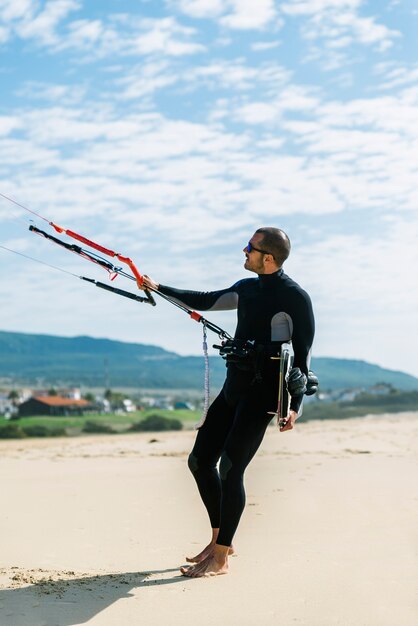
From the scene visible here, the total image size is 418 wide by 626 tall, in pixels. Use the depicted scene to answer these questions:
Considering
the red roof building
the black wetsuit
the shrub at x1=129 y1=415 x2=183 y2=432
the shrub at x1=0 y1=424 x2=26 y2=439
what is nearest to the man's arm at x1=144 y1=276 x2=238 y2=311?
the black wetsuit

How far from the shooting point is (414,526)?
7098 mm

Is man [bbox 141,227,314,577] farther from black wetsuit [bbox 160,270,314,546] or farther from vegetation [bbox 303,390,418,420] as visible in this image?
vegetation [bbox 303,390,418,420]

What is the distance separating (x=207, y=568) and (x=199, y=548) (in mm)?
1063

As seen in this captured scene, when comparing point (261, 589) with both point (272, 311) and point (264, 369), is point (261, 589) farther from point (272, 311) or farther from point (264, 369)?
point (272, 311)

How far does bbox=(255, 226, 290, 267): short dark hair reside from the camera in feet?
18.7

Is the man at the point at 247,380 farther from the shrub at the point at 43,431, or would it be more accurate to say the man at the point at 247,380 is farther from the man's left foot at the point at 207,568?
the shrub at the point at 43,431

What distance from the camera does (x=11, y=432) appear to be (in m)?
26.0

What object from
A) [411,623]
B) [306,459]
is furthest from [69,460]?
[411,623]

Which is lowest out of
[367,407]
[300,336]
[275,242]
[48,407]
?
[48,407]

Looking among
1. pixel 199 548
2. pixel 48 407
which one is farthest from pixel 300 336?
pixel 48 407

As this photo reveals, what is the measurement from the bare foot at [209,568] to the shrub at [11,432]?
68.2 ft

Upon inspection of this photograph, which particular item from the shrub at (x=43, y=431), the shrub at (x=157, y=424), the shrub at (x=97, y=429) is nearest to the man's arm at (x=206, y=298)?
the shrub at (x=43, y=431)

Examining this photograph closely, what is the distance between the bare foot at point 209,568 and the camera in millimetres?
5379

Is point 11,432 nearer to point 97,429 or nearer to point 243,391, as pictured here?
point 97,429
